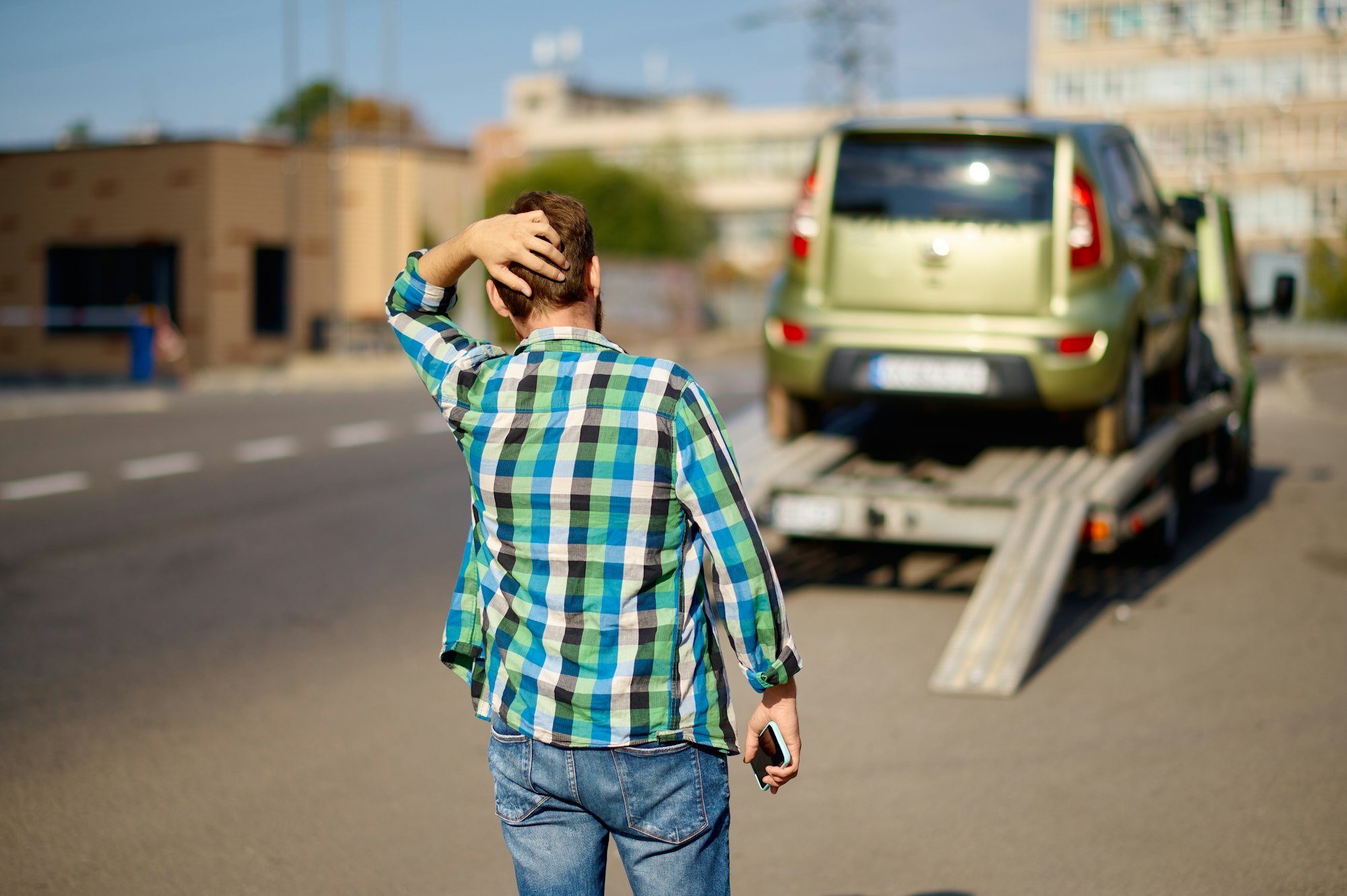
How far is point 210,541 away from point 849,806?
6.46 metres

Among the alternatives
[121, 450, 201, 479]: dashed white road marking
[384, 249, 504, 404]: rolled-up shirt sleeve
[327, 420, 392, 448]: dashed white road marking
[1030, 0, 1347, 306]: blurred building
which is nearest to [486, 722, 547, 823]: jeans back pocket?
[384, 249, 504, 404]: rolled-up shirt sleeve

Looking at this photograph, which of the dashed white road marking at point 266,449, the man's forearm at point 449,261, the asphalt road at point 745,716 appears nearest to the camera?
the man's forearm at point 449,261

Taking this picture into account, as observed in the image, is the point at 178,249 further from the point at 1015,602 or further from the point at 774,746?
the point at 774,746

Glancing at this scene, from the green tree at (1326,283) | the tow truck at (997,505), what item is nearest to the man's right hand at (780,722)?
the tow truck at (997,505)

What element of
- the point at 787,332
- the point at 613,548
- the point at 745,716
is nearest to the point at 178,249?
the point at 787,332

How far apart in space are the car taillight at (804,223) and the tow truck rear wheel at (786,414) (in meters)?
0.78

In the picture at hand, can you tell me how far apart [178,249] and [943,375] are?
36910 millimetres

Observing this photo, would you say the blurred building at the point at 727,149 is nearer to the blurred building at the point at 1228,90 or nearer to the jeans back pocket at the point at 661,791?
the blurred building at the point at 1228,90

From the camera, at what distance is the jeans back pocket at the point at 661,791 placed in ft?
8.16

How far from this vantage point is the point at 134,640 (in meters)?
7.45

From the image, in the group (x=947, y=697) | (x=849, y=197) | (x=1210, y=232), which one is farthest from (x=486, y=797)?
(x=1210, y=232)

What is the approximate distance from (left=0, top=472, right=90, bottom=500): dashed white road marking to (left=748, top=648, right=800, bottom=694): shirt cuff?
10990 mm

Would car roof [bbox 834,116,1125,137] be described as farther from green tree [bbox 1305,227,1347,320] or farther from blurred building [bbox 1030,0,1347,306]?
blurred building [bbox 1030,0,1347,306]

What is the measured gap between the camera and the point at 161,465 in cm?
1444
